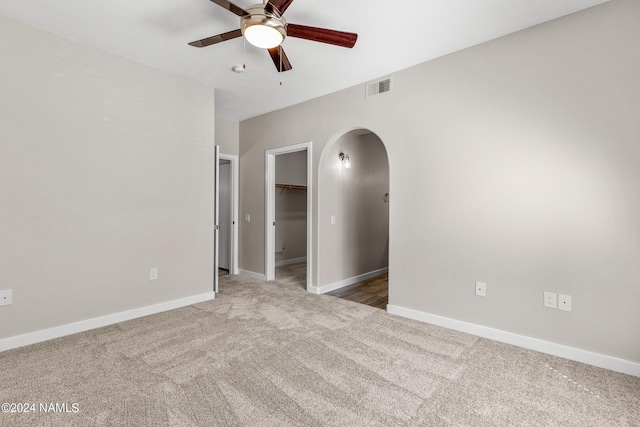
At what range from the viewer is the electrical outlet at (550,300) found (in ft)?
7.93

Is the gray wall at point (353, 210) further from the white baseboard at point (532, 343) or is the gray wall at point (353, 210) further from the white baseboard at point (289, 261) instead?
the white baseboard at point (289, 261)

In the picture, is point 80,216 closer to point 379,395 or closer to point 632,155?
point 379,395

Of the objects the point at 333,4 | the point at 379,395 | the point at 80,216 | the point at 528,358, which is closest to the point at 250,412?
the point at 379,395

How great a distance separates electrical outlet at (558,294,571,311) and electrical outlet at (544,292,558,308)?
3cm

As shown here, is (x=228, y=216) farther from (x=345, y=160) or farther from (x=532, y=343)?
(x=532, y=343)

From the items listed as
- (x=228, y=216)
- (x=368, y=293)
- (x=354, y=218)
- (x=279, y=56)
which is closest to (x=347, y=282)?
(x=368, y=293)

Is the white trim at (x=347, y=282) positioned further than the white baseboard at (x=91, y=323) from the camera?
Yes

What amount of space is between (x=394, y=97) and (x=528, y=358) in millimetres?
2734

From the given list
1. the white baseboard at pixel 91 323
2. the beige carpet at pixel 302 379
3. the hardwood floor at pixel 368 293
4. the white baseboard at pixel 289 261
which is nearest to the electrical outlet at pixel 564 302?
the beige carpet at pixel 302 379


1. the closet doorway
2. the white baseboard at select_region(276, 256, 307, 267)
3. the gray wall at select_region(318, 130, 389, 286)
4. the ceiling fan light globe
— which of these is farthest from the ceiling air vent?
the white baseboard at select_region(276, 256, 307, 267)

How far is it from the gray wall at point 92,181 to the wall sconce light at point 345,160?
6.08 feet

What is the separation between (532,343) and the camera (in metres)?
2.50

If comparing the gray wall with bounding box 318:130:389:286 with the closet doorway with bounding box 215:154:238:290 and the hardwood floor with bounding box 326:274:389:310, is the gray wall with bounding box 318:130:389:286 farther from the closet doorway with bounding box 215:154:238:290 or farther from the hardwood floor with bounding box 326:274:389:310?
the closet doorway with bounding box 215:154:238:290

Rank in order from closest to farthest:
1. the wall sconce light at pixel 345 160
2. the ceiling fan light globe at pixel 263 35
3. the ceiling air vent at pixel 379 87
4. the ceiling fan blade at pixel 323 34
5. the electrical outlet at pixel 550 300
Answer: the ceiling fan light globe at pixel 263 35 < the ceiling fan blade at pixel 323 34 < the electrical outlet at pixel 550 300 < the ceiling air vent at pixel 379 87 < the wall sconce light at pixel 345 160
